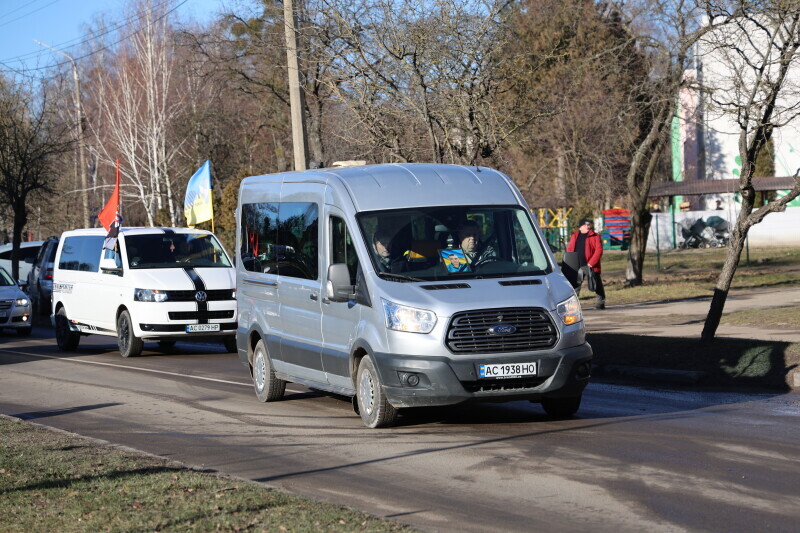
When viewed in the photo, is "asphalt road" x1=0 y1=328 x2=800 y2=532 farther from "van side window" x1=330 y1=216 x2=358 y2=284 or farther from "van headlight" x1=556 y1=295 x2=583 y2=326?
"van side window" x1=330 y1=216 x2=358 y2=284

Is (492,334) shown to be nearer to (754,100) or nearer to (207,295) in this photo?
(754,100)

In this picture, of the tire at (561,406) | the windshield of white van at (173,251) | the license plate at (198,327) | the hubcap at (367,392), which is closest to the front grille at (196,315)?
the license plate at (198,327)

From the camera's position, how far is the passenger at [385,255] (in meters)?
10.2

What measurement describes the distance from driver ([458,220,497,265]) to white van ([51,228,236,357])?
342 inches

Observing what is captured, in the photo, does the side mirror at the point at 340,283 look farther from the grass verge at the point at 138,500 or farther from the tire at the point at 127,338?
the tire at the point at 127,338

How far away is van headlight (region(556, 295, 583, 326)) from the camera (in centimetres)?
989

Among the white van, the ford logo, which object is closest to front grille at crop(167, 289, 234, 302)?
the white van

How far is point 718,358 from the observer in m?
13.7

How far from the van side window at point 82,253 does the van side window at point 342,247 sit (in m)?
9.98

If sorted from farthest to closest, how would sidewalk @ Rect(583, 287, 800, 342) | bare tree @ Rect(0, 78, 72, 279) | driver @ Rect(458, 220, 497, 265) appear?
1. bare tree @ Rect(0, 78, 72, 279)
2. sidewalk @ Rect(583, 287, 800, 342)
3. driver @ Rect(458, 220, 497, 265)

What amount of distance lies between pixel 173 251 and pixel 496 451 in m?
11.5

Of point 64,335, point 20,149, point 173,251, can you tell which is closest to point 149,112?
point 20,149

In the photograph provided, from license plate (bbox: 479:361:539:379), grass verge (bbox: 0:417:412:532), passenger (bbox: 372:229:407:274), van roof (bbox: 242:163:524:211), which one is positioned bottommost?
grass verge (bbox: 0:417:412:532)

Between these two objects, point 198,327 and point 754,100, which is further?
point 198,327
